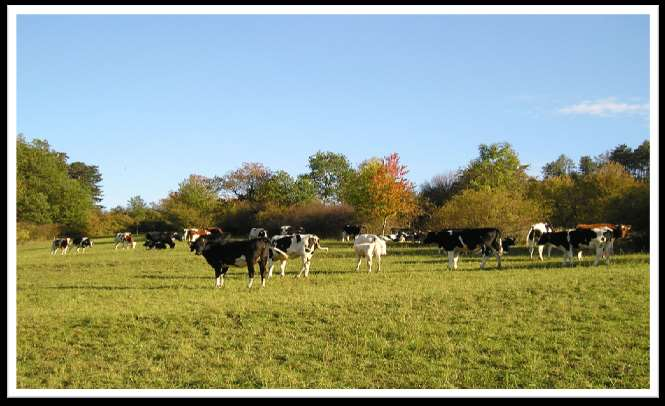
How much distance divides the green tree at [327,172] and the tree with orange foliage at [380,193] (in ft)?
77.3

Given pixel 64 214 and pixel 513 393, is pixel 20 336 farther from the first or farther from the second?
pixel 64 214

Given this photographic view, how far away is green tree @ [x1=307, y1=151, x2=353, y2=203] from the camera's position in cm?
7650

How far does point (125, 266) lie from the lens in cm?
2552

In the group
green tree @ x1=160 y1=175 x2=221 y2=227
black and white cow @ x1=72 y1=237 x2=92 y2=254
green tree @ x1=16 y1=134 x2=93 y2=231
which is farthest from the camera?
green tree @ x1=160 y1=175 x2=221 y2=227

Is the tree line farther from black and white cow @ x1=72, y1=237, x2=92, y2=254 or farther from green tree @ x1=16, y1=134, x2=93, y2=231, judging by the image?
black and white cow @ x1=72, y1=237, x2=92, y2=254

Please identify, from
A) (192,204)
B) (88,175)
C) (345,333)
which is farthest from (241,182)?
(345,333)

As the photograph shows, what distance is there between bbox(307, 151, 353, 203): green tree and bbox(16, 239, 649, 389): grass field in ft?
191

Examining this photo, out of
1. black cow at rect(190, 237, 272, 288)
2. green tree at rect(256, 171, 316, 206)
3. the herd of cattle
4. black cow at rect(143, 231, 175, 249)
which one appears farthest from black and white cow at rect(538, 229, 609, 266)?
green tree at rect(256, 171, 316, 206)

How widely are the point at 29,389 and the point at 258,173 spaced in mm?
66432

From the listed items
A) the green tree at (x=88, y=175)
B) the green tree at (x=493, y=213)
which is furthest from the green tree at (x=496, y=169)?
the green tree at (x=88, y=175)

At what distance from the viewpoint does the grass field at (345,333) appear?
28.6 feet

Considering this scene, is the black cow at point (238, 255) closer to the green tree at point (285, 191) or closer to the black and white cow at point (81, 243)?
the black and white cow at point (81, 243)

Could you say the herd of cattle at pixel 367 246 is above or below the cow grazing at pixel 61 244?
above

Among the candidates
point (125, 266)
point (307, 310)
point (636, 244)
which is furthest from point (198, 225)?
point (307, 310)
